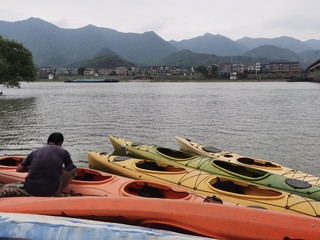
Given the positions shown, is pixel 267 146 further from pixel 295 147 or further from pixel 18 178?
pixel 18 178

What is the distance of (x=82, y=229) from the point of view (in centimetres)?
507

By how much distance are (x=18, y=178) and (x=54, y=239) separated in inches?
182

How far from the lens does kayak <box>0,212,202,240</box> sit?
16.1 ft

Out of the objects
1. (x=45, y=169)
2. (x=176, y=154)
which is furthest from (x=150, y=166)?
(x=45, y=169)

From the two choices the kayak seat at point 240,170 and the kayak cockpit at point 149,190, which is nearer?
the kayak cockpit at point 149,190

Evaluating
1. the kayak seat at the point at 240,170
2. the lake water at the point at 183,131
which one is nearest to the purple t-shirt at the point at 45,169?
the kayak seat at the point at 240,170

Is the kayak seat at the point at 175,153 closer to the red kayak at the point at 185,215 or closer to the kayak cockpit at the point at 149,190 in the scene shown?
the kayak cockpit at the point at 149,190

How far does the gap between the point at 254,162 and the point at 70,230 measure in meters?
7.90

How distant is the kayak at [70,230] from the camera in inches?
193

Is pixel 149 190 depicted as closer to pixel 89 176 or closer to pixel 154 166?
pixel 89 176

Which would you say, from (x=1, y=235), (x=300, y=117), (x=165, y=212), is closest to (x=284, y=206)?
(x=165, y=212)

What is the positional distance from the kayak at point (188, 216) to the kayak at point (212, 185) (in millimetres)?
1653

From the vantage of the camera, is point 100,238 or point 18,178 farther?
point 18,178

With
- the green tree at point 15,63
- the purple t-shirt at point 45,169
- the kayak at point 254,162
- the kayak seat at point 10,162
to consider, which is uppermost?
the green tree at point 15,63
